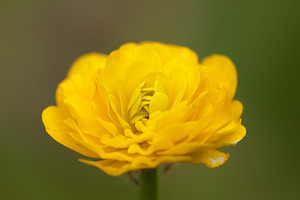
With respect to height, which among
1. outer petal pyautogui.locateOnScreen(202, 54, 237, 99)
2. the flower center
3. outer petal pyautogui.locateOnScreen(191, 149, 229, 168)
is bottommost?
outer petal pyautogui.locateOnScreen(191, 149, 229, 168)

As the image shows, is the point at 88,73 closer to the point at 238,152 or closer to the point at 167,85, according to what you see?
the point at 167,85

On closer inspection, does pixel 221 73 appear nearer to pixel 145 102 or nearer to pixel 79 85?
pixel 145 102

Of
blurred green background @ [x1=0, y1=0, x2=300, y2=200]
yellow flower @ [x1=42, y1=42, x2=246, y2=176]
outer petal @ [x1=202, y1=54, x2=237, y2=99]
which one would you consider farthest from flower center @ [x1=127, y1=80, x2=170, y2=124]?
blurred green background @ [x1=0, y1=0, x2=300, y2=200]

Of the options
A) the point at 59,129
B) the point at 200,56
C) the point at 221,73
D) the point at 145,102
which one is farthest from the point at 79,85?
the point at 200,56

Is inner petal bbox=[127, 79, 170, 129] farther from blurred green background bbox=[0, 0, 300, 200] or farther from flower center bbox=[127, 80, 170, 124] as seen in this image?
blurred green background bbox=[0, 0, 300, 200]

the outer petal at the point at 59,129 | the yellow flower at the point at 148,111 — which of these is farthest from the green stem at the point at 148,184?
the outer petal at the point at 59,129

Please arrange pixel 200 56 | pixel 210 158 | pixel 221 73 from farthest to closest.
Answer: pixel 200 56
pixel 221 73
pixel 210 158
